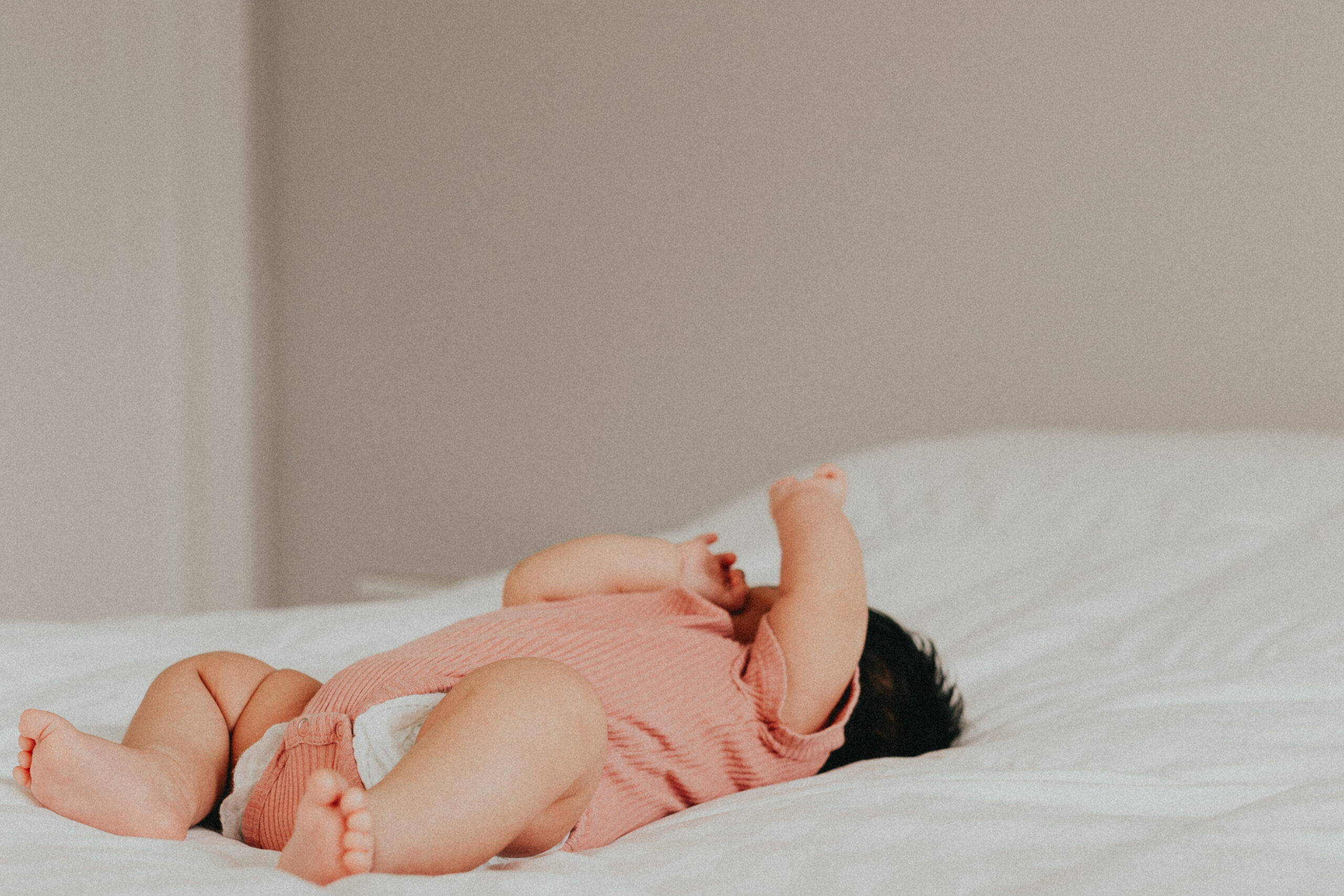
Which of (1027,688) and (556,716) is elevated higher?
(556,716)

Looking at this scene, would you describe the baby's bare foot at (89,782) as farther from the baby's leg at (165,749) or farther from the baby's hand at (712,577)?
the baby's hand at (712,577)

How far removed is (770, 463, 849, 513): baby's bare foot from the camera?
92cm

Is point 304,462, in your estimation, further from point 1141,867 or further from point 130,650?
point 1141,867

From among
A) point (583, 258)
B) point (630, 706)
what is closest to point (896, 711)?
point (630, 706)

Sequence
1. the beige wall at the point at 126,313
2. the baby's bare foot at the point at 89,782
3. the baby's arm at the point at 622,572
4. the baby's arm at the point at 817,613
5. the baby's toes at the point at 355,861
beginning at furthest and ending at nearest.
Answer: the beige wall at the point at 126,313, the baby's arm at the point at 622,572, the baby's arm at the point at 817,613, the baby's bare foot at the point at 89,782, the baby's toes at the point at 355,861

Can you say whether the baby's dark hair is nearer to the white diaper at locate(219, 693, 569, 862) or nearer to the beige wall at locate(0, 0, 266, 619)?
the white diaper at locate(219, 693, 569, 862)

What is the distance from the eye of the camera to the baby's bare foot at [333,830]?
0.46 m

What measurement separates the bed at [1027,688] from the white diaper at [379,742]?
Result: 0.9 inches

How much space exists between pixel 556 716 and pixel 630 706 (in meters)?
0.14

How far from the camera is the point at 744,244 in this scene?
2.00m

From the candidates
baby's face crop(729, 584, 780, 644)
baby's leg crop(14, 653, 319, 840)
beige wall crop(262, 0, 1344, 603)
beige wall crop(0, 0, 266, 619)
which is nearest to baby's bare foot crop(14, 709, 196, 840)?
baby's leg crop(14, 653, 319, 840)

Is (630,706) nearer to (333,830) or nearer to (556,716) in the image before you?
(556,716)

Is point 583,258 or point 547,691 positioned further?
point 583,258

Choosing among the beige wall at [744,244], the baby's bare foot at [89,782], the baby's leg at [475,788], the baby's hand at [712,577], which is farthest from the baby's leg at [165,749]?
the beige wall at [744,244]
